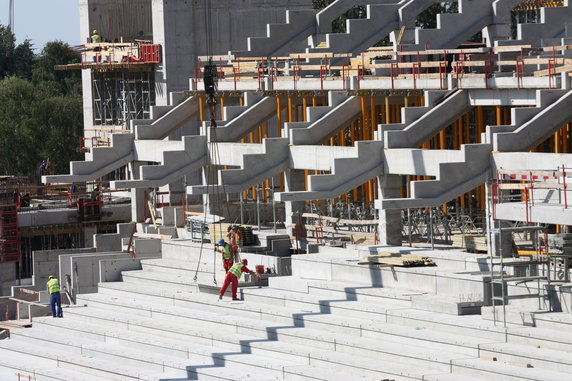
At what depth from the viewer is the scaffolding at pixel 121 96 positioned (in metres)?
57.2

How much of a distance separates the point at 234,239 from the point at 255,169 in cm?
490

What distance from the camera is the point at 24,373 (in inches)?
1197

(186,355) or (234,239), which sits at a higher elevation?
(234,239)

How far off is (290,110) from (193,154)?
3.03 metres

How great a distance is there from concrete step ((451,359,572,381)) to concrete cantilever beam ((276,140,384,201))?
34.2 feet

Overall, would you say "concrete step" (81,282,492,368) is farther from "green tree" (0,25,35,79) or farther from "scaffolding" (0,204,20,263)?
"green tree" (0,25,35,79)

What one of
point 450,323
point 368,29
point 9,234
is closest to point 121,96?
point 9,234

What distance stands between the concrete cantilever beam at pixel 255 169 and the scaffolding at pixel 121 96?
19059 millimetres

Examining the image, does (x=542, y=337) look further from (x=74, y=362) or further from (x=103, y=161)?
(x=103, y=161)

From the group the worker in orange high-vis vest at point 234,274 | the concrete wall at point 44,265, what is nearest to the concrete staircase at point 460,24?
the concrete wall at point 44,265

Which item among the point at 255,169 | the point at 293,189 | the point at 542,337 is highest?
the point at 255,169

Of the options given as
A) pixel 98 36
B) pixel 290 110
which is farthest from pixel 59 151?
pixel 290 110

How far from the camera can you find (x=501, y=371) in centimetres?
2336

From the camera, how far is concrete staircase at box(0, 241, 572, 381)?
24.6 m
